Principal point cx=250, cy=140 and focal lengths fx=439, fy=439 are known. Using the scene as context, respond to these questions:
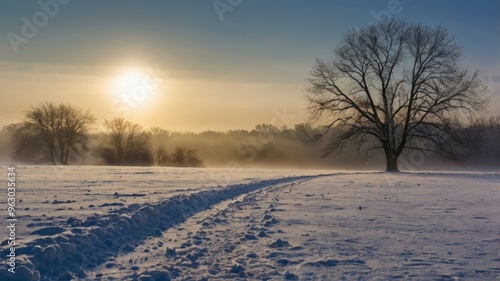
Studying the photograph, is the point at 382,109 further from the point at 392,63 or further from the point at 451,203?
the point at 451,203

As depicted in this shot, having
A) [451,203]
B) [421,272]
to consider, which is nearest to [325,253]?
[421,272]

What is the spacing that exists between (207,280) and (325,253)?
2.33 meters

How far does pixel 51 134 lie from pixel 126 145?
15695mm

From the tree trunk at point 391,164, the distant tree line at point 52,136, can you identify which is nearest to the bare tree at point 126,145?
the distant tree line at point 52,136

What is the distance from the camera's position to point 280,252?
718 cm

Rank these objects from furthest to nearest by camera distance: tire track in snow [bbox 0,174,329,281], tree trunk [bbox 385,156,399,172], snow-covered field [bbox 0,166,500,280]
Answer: tree trunk [bbox 385,156,399,172] → snow-covered field [bbox 0,166,500,280] → tire track in snow [bbox 0,174,329,281]

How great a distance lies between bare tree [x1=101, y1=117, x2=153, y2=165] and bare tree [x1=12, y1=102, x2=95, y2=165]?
30.0ft

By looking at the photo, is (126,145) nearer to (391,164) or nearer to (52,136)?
(52,136)

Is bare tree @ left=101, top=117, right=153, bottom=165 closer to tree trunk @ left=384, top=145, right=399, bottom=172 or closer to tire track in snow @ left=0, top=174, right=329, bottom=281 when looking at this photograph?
tree trunk @ left=384, top=145, right=399, bottom=172

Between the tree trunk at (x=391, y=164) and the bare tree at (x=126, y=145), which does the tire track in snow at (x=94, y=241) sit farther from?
the bare tree at (x=126, y=145)

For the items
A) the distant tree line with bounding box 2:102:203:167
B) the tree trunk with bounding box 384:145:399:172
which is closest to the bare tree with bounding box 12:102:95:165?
the distant tree line with bounding box 2:102:203:167

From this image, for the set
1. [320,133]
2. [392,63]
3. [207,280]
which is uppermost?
[392,63]

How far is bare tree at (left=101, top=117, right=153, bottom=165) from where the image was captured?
7925 centimetres

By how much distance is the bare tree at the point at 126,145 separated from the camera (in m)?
79.2
